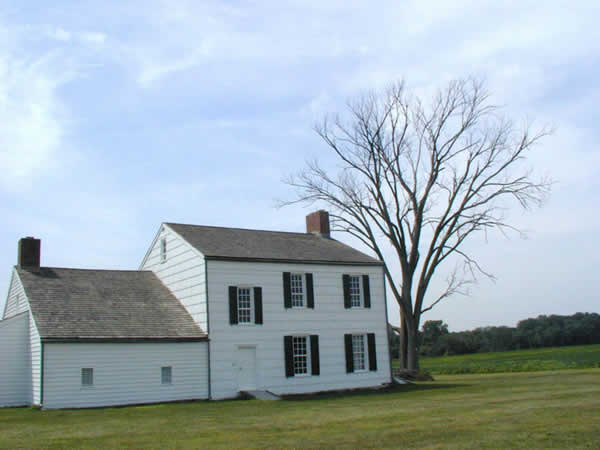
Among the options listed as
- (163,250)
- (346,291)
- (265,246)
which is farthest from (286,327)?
(163,250)

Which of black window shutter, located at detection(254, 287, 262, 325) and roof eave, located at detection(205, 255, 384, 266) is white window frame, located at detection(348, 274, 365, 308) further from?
black window shutter, located at detection(254, 287, 262, 325)

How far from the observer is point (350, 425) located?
1380 cm

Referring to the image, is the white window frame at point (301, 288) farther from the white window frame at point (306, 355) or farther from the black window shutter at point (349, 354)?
the black window shutter at point (349, 354)

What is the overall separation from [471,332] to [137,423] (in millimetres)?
71918

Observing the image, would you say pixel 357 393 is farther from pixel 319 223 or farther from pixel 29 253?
pixel 29 253

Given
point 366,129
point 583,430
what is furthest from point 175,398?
point 366,129

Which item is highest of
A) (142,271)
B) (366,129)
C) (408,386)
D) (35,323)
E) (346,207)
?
(366,129)

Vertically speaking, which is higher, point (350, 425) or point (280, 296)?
point (280, 296)

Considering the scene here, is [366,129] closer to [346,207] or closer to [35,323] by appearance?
[346,207]

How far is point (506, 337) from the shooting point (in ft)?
269

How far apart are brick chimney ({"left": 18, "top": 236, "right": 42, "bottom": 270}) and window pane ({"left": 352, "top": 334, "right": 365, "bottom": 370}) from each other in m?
14.1

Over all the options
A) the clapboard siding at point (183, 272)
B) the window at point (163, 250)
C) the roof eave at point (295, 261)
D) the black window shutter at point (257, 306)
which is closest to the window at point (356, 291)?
the roof eave at point (295, 261)

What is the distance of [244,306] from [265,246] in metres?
3.40

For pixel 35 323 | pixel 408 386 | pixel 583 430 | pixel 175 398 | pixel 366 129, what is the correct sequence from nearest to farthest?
pixel 583 430
pixel 35 323
pixel 175 398
pixel 408 386
pixel 366 129
